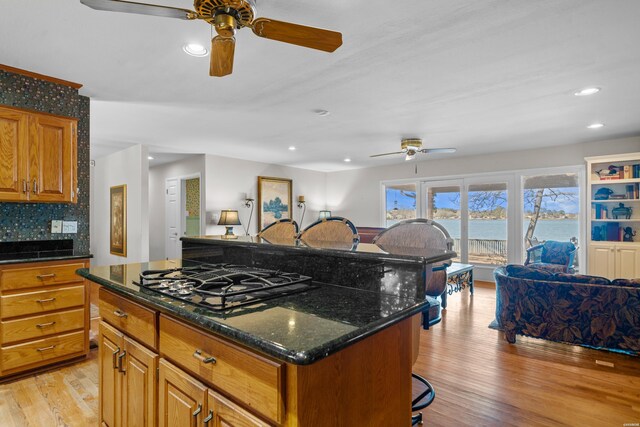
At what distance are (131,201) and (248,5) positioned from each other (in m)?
4.86

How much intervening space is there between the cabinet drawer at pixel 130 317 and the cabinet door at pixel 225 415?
412 mm

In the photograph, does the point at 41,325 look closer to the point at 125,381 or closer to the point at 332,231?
the point at 125,381

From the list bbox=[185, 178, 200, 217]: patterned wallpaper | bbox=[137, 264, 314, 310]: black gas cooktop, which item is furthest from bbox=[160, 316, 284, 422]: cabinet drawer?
bbox=[185, 178, 200, 217]: patterned wallpaper

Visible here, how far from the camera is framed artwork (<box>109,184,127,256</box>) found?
→ 567cm

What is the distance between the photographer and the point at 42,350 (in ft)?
8.87

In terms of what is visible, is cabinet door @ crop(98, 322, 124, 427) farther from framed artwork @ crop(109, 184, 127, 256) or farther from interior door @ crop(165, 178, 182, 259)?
interior door @ crop(165, 178, 182, 259)

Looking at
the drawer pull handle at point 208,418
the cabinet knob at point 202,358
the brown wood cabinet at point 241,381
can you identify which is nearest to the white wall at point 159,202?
the brown wood cabinet at point 241,381

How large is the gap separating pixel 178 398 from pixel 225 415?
29cm

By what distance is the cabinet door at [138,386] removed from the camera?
1.34 meters

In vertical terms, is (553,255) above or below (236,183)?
below

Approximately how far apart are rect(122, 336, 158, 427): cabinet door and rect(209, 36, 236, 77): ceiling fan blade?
1.44 metres

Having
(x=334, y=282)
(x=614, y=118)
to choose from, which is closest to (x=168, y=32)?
(x=334, y=282)

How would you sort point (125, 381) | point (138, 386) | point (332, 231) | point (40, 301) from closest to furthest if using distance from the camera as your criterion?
point (138, 386)
point (125, 381)
point (332, 231)
point (40, 301)

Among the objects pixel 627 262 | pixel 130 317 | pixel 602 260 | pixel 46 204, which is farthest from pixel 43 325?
pixel 627 262
